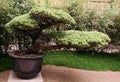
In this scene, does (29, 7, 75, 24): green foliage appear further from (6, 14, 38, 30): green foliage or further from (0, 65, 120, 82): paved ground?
(0, 65, 120, 82): paved ground

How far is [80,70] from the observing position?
20.5 ft

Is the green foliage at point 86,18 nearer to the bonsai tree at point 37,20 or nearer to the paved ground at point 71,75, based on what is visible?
the paved ground at point 71,75

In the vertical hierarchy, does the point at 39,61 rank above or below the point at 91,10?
below

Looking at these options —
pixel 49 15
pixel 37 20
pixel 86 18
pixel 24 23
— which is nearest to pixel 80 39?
pixel 49 15

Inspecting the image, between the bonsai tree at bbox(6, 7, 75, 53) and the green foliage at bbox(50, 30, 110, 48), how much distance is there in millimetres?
306

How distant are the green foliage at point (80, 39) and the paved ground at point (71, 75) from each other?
936 millimetres

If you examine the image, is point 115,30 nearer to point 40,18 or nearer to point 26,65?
point 40,18

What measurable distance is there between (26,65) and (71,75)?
45.6 inches

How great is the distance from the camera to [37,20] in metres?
5.02

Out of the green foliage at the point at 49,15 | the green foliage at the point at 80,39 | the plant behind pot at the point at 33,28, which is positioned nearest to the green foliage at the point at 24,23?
the plant behind pot at the point at 33,28

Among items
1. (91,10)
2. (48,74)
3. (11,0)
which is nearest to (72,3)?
(91,10)

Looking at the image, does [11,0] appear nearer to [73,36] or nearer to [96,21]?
[73,36]

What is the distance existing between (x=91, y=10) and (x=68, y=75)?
2.15 meters

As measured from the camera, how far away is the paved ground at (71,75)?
18.5ft
